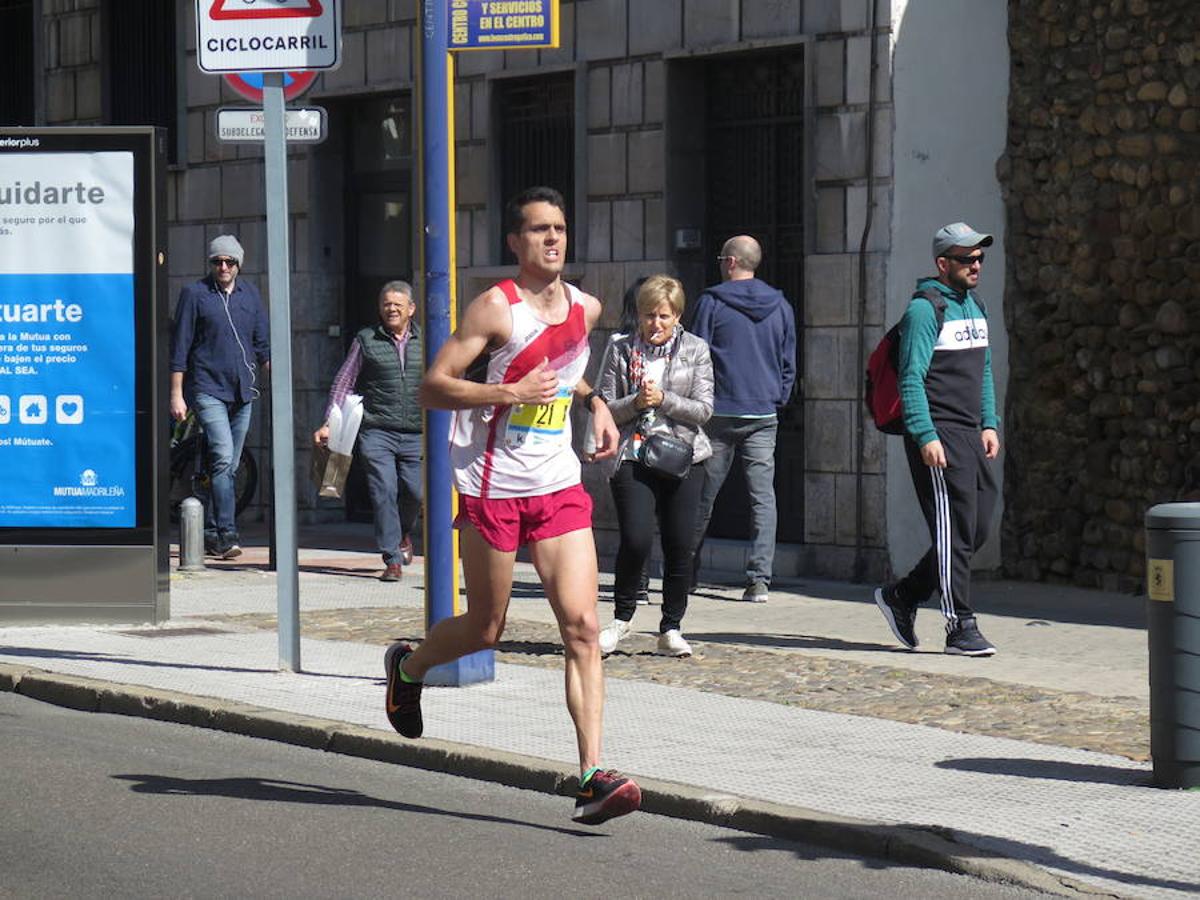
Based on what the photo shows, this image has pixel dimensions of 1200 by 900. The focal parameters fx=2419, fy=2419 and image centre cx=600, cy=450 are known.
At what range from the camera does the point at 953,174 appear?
1416 cm

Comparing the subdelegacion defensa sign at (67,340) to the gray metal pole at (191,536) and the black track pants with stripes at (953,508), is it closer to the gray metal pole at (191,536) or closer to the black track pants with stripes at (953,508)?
the gray metal pole at (191,536)

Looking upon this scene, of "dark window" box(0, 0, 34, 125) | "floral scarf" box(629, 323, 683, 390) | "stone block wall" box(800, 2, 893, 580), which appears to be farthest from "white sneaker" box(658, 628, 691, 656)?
"dark window" box(0, 0, 34, 125)

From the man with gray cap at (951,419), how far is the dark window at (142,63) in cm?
1038

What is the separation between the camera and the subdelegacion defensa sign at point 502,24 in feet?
33.2

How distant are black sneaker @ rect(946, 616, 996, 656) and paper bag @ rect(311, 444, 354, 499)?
4590mm

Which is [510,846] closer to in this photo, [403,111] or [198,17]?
[198,17]

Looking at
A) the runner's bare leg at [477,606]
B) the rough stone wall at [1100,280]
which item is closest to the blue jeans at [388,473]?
the rough stone wall at [1100,280]

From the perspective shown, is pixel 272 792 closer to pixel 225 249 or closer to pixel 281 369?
pixel 281 369

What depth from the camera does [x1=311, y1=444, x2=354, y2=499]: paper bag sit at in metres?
14.3

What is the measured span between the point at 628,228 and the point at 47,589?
5287mm

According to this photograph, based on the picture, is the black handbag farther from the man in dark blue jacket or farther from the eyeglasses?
the man in dark blue jacket

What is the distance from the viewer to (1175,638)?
7.47 metres

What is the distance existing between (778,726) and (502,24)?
3.33 meters

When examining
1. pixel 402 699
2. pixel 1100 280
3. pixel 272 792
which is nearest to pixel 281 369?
pixel 402 699
